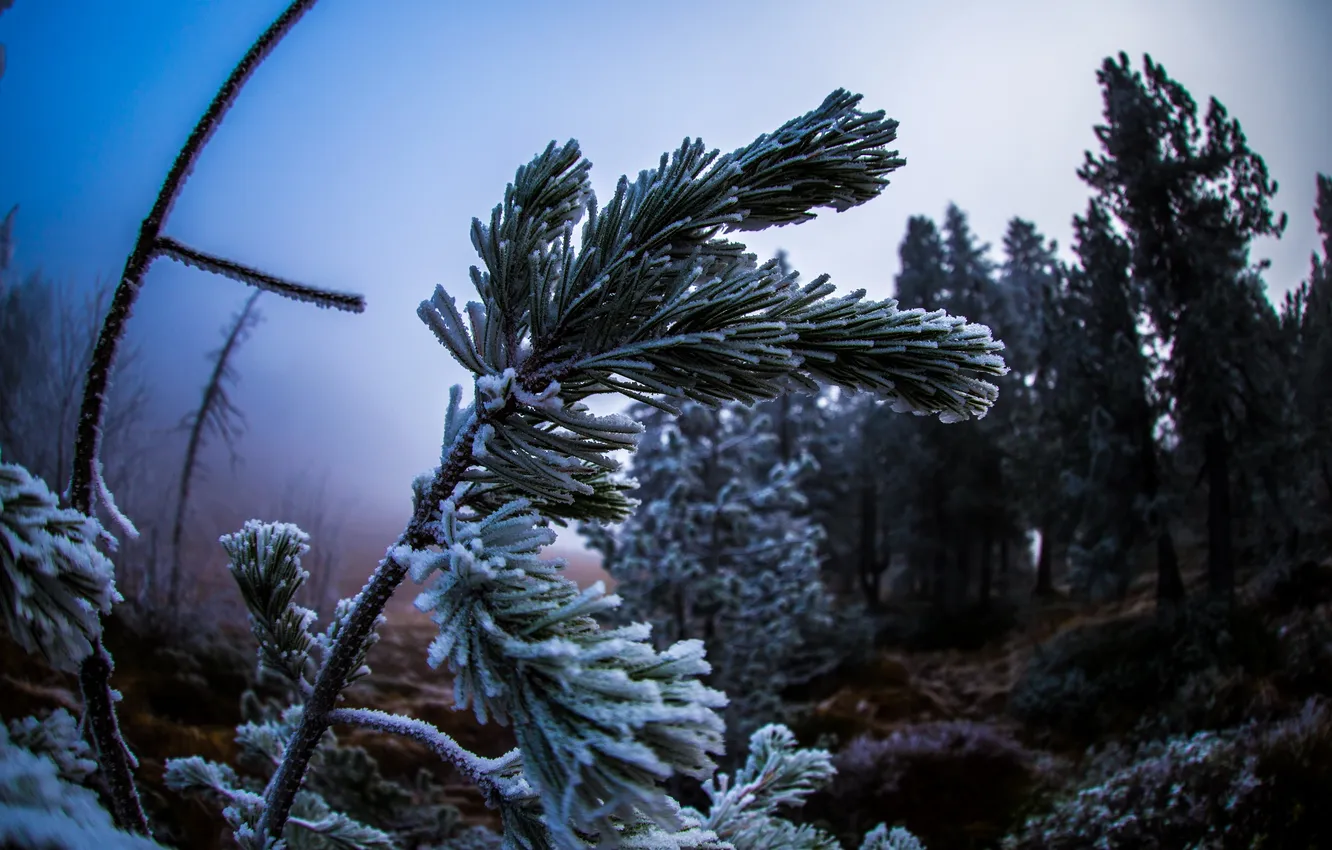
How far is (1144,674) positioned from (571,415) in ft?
36.4

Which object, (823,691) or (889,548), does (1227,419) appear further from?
(889,548)

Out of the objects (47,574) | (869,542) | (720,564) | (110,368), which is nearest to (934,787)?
(720,564)

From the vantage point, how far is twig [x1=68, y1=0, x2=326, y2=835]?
1.32 m

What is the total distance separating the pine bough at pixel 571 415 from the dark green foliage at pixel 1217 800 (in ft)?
14.8

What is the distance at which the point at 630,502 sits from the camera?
1536 millimetres

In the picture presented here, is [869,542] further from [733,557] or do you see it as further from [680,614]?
[680,614]

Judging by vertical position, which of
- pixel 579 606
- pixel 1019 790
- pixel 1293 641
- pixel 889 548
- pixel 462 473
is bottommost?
pixel 1019 790

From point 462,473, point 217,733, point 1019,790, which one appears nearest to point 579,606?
point 462,473

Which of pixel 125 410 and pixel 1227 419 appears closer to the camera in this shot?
pixel 125 410

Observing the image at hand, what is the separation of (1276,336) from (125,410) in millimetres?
15272

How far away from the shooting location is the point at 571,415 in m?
1.06

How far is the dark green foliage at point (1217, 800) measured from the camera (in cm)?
388

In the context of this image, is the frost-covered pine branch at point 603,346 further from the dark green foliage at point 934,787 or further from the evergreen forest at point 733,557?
the dark green foliage at point 934,787

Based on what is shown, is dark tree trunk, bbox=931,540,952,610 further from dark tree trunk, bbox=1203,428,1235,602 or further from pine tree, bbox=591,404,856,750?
dark tree trunk, bbox=1203,428,1235,602
